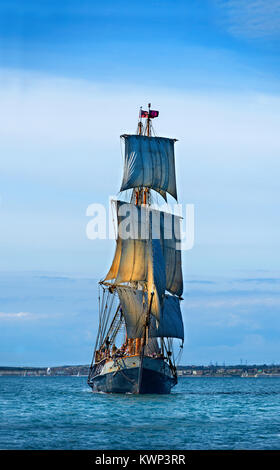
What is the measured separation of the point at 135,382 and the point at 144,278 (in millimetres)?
11955

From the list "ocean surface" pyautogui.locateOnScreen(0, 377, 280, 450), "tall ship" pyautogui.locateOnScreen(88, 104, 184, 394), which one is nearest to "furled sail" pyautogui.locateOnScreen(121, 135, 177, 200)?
"tall ship" pyautogui.locateOnScreen(88, 104, 184, 394)

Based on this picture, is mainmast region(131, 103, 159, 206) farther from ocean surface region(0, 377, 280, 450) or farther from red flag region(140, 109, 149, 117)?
ocean surface region(0, 377, 280, 450)

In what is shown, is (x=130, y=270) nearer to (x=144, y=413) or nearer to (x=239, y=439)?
(x=144, y=413)

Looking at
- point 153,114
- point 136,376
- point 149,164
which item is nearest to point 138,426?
point 136,376

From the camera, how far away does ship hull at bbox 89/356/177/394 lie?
245ft

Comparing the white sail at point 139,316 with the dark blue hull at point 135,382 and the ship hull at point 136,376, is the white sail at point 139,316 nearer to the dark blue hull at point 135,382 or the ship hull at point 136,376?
the ship hull at point 136,376

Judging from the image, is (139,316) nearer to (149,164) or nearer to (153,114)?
(149,164)

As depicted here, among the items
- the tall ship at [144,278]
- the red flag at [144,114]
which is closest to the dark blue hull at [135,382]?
the tall ship at [144,278]

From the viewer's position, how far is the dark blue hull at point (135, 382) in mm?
75000

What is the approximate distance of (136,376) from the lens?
74.9 metres
